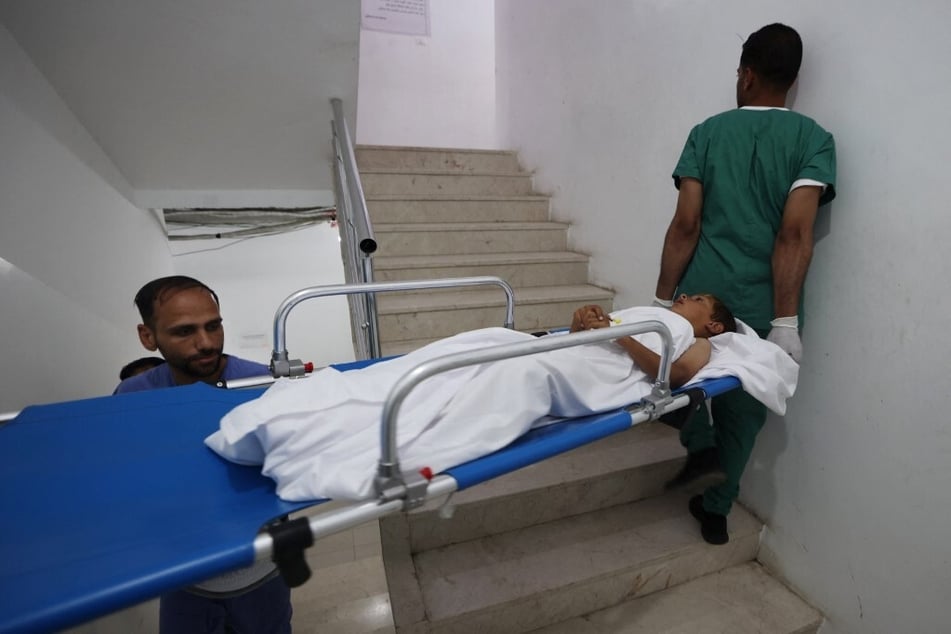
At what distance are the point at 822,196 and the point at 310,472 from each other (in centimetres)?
154

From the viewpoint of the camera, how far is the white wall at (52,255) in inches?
53.6

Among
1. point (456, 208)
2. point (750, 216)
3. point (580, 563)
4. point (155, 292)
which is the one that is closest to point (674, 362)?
point (750, 216)

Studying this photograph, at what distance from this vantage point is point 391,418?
0.62 metres

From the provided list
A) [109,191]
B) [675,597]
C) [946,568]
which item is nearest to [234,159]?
[109,191]

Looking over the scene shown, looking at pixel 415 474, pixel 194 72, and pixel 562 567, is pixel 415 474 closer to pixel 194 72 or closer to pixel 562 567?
pixel 562 567

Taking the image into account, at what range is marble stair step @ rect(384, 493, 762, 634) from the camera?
126cm

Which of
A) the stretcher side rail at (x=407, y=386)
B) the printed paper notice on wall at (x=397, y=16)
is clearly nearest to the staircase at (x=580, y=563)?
the stretcher side rail at (x=407, y=386)

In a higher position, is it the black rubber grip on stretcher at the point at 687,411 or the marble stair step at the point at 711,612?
the black rubber grip on stretcher at the point at 687,411

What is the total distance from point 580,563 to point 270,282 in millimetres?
5494

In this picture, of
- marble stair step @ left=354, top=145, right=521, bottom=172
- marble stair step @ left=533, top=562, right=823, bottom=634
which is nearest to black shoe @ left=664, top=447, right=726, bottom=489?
marble stair step @ left=533, top=562, right=823, bottom=634

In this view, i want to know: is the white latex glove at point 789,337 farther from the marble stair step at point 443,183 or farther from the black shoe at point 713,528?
the marble stair step at point 443,183

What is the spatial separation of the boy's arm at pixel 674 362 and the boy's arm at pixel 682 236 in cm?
39

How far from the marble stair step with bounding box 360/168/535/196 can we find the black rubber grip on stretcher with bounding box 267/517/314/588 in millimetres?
2511

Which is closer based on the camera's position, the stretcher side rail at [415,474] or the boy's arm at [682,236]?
the stretcher side rail at [415,474]
